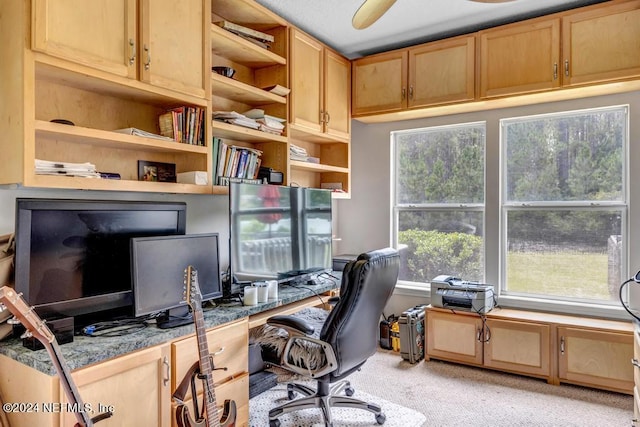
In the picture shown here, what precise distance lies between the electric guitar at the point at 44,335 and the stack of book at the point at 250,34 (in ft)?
6.45

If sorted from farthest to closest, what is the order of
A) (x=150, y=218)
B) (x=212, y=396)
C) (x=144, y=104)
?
(x=144, y=104) → (x=150, y=218) → (x=212, y=396)

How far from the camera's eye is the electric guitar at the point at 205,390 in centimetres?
167

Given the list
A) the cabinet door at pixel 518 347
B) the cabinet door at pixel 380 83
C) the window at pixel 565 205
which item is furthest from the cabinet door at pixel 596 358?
the cabinet door at pixel 380 83

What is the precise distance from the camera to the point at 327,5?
9.18 ft

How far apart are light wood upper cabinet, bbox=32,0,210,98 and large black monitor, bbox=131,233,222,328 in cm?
82

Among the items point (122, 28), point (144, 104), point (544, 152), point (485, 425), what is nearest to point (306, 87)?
point (144, 104)

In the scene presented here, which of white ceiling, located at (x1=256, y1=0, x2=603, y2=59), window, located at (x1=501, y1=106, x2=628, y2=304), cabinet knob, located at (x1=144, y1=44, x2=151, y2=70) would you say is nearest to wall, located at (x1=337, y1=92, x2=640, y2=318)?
window, located at (x1=501, y1=106, x2=628, y2=304)

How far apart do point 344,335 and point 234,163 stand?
4.35ft

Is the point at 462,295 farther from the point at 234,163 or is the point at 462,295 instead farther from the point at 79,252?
the point at 79,252

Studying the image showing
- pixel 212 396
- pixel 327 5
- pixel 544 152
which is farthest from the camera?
pixel 544 152

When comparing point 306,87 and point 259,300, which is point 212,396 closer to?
point 259,300

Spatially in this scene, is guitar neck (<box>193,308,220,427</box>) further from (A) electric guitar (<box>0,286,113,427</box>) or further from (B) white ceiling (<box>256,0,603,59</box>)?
(B) white ceiling (<box>256,0,603,59</box>)

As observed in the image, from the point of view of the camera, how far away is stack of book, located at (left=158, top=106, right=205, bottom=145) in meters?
2.22

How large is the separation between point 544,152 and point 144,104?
301cm
